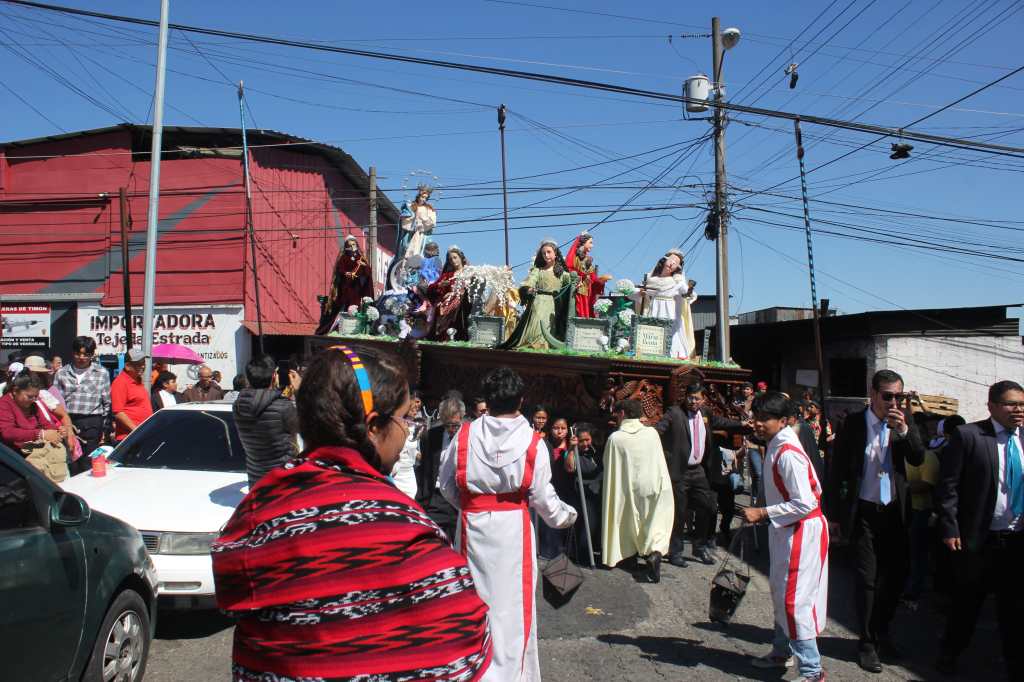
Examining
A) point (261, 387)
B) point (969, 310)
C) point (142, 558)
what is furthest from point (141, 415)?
point (969, 310)

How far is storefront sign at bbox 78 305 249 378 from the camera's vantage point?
79.2 feet

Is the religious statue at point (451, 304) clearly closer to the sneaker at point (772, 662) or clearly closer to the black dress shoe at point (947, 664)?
the sneaker at point (772, 662)

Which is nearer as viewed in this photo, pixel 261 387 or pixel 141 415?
pixel 261 387

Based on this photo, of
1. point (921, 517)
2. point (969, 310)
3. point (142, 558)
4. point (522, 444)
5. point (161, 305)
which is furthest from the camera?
point (161, 305)

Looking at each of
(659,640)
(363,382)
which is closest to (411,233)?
(659,640)

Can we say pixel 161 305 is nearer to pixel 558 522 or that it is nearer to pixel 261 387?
pixel 261 387

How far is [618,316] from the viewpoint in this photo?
10.5 meters

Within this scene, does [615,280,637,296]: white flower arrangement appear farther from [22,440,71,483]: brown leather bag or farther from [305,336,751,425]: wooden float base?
[22,440,71,483]: brown leather bag

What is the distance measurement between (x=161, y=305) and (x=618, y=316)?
18.9 m

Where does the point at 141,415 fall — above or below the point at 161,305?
below

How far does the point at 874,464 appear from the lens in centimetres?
532

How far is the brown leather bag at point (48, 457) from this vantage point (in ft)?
22.7

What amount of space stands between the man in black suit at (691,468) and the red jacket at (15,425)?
6041mm

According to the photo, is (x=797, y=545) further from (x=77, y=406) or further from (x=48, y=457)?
(x=77, y=406)
